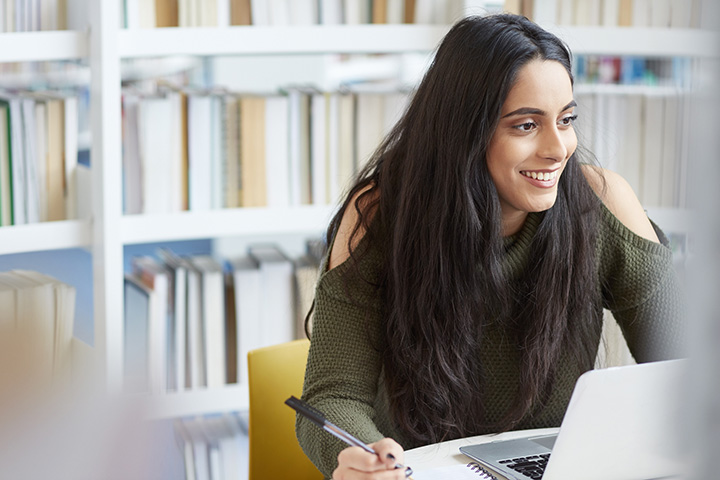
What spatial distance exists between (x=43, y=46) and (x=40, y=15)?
14 cm

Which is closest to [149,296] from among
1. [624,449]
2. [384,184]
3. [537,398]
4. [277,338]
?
[277,338]

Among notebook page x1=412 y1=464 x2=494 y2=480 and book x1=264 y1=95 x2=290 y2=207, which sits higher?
book x1=264 y1=95 x2=290 y2=207

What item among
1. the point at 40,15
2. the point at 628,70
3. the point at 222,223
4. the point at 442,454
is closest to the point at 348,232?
the point at 442,454

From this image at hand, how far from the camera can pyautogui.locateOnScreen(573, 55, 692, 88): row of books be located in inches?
93.3

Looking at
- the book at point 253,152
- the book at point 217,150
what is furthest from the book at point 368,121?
the book at point 217,150

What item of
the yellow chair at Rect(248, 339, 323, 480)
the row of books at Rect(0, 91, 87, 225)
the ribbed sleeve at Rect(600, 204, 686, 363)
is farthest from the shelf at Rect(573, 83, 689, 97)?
the row of books at Rect(0, 91, 87, 225)

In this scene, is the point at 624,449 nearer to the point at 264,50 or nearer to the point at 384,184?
the point at 384,184

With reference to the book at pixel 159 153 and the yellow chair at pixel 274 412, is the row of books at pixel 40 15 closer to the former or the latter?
the book at pixel 159 153

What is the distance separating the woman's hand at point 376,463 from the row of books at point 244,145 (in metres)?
1.15

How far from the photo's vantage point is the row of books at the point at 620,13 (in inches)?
82.1

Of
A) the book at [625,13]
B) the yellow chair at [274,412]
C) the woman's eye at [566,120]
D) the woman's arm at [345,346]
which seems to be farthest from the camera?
the book at [625,13]

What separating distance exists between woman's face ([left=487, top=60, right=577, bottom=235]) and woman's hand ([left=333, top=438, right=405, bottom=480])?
0.54 metres

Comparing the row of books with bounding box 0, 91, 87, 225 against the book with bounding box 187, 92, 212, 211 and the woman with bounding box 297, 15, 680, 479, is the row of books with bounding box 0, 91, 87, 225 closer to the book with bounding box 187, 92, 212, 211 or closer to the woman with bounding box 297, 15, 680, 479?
the book with bounding box 187, 92, 212, 211

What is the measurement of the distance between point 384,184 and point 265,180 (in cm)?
70
